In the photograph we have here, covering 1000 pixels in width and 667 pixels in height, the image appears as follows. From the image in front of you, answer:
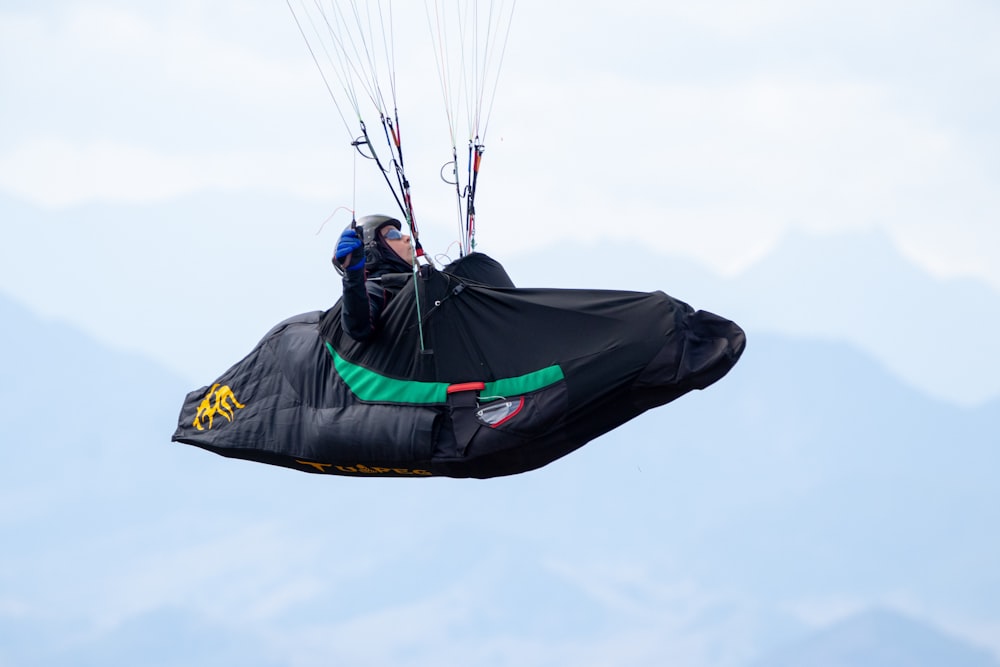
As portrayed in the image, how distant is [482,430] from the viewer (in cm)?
568

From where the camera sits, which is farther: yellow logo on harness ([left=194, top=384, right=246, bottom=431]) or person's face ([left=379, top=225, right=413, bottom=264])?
yellow logo on harness ([left=194, top=384, right=246, bottom=431])

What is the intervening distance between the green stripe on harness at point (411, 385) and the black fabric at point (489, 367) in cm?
2

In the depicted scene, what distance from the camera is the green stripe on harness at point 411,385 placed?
5.66 m

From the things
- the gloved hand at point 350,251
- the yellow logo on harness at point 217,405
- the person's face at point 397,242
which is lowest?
the yellow logo on harness at point 217,405

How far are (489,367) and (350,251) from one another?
2.30 feet

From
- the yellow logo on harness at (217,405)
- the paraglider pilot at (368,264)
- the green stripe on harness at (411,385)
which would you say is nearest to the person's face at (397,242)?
the paraglider pilot at (368,264)

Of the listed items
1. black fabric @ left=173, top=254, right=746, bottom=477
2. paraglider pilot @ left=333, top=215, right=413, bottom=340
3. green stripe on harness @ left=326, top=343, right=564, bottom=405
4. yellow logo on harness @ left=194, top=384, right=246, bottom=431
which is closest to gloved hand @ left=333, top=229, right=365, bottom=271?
paraglider pilot @ left=333, top=215, right=413, bottom=340

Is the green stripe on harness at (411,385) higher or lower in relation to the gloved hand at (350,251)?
lower

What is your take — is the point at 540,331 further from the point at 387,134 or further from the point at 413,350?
the point at 387,134

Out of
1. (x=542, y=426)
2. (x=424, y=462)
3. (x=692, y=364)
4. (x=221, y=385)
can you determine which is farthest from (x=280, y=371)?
(x=692, y=364)

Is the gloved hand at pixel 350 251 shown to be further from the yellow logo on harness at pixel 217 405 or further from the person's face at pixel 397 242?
the yellow logo on harness at pixel 217 405

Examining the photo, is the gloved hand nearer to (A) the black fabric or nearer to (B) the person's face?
(A) the black fabric

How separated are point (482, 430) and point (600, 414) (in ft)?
1.51

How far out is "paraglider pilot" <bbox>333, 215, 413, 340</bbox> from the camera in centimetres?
557
